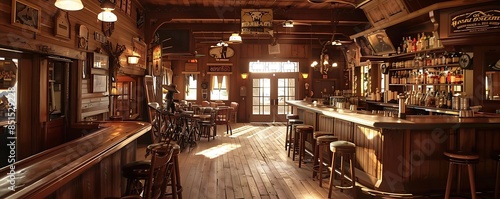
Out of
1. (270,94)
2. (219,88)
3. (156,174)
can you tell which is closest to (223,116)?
(219,88)

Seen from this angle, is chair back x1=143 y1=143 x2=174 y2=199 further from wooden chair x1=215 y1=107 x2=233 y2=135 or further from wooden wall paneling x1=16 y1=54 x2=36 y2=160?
wooden chair x1=215 y1=107 x2=233 y2=135

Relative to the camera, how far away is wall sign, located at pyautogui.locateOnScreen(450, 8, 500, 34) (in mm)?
5359

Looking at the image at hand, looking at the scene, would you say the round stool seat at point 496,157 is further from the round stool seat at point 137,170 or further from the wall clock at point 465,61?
the round stool seat at point 137,170

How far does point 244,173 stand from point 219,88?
355 inches

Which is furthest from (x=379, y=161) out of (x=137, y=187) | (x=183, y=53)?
(x=183, y=53)

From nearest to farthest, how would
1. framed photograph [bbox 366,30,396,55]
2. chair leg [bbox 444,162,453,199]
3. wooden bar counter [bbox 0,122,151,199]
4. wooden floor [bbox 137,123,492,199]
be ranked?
wooden bar counter [bbox 0,122,151,199]
chair leg [bbox 444,162,453,199]
wooden floor [bbox 137,123,492,199]
framed photograph [bbox 366,30,396,55]

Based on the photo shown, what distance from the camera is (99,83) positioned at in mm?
5930

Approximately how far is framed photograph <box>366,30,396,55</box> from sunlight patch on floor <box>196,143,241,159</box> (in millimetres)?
3902

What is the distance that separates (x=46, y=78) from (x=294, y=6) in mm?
5673

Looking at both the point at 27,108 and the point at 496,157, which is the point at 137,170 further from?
the point at 496,157

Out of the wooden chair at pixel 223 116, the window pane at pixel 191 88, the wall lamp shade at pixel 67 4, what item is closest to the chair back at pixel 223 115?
the wooden chair at pixel 223 116

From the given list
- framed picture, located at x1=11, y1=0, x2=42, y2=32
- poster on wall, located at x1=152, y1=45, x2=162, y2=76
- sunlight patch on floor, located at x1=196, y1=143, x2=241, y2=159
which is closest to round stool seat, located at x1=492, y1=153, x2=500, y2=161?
sunlight patch on floor, located at x1=196, y1=143, x2=241, y2=159

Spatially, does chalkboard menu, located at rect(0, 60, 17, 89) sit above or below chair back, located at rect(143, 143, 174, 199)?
above

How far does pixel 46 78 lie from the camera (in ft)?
14.6
